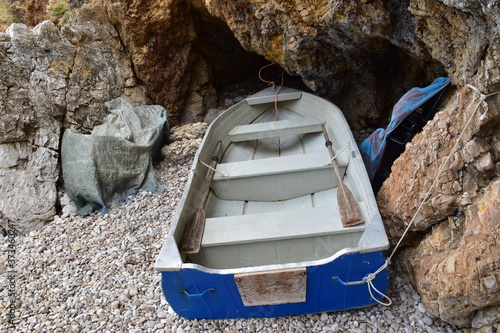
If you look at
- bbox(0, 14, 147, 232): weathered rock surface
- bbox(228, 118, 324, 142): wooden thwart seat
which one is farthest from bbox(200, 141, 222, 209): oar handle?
bbox(0, 14, 147, 232): weathered rock surface

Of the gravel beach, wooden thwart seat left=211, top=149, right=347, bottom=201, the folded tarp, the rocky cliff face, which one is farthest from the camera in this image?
the folded tarp

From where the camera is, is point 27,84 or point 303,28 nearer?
point 303,28

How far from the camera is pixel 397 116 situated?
9.33ft

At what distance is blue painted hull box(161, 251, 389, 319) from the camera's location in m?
1.91

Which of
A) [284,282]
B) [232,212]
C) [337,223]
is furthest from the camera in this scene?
[232,212]

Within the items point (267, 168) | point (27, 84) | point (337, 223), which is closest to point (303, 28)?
point (267, 168)

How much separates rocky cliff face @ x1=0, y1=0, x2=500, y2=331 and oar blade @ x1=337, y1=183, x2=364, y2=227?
22 cm

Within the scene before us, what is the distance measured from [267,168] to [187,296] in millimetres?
1457

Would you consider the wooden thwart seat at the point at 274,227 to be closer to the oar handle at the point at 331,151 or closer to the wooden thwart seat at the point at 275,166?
the oar handle at the point at 331,151

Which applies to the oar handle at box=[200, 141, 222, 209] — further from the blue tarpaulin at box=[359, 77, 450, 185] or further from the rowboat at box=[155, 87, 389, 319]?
the blue tarpaulin at box=[359, 77, 450, 185]

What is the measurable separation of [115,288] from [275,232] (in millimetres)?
1438

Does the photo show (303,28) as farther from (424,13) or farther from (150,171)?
(150,171)

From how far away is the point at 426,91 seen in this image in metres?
2.73

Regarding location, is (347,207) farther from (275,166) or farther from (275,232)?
(275,166)
